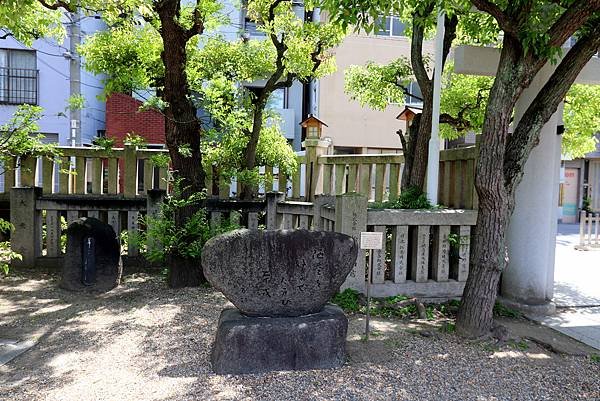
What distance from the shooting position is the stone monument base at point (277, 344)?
435cm

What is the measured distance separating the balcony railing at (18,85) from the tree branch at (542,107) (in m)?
16.7

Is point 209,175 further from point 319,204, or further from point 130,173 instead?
point 319,204

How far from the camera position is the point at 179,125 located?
24.6 ft

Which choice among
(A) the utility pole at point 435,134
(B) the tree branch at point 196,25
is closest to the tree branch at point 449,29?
(A) the utility pole at point 435,134

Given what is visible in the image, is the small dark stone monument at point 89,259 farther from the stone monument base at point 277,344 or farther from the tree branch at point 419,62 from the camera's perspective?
the tree branch at point 419,62

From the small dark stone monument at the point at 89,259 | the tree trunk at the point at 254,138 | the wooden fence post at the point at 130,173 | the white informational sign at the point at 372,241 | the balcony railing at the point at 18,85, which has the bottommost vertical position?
the small dark stone monument at the point at 89,259

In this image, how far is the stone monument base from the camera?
4.35m

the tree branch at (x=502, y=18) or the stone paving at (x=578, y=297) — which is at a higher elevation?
the tree branch at (x=502, y=18)

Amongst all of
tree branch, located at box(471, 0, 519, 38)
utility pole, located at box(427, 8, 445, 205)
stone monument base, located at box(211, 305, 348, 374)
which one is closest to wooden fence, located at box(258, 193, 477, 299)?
utility pole, located at box(427, 8, 445, 205)

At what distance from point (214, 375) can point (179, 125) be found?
169 inches

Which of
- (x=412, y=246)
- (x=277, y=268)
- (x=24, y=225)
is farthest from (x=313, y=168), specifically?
(x=24, y=225)

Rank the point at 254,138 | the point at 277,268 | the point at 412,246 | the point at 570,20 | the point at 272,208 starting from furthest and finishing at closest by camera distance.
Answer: the point at 272,208, the point at 254,138, the point at 412,246, the point at 570,20, the point at 277,268

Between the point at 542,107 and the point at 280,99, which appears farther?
the point at 280,99

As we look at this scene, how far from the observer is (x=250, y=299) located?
4539mm
